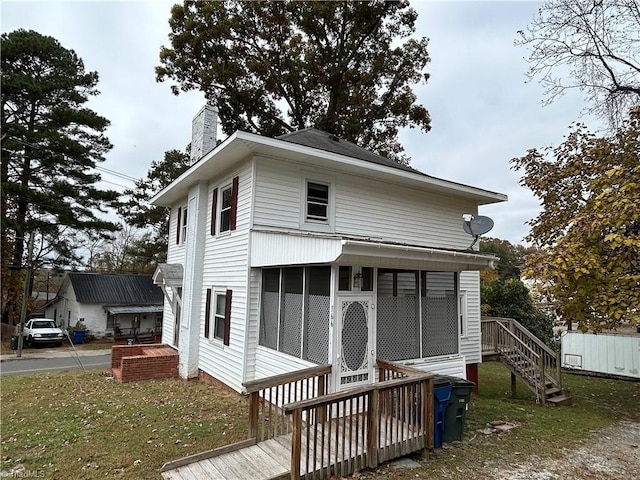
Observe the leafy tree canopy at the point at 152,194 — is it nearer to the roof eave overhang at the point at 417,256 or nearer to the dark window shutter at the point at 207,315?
the dark window shutter at the point at 207,315

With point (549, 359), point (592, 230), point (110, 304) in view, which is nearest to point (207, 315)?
point (592, 230)

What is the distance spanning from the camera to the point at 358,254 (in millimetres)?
5227

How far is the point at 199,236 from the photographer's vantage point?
1051cm

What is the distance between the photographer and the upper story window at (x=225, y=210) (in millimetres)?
9375

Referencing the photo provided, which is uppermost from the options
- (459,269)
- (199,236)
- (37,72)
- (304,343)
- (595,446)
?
(37,72)

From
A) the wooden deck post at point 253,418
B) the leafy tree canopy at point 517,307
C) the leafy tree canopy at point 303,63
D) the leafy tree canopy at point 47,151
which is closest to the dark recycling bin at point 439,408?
the wooden deck post at point 253,418

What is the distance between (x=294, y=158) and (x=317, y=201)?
1.13m

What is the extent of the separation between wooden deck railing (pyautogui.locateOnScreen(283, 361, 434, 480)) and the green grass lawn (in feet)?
0.88

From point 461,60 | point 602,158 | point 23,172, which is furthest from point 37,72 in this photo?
point 602,158

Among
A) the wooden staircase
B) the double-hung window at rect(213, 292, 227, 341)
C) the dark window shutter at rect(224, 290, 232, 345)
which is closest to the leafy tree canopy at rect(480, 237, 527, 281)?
the wooden staircase

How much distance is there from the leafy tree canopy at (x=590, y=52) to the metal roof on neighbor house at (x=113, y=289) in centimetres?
2727

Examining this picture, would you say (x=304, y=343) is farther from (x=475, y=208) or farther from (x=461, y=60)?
(x=461, y=60)

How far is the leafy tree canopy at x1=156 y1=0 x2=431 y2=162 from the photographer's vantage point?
672 inches

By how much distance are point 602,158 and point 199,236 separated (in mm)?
10229
